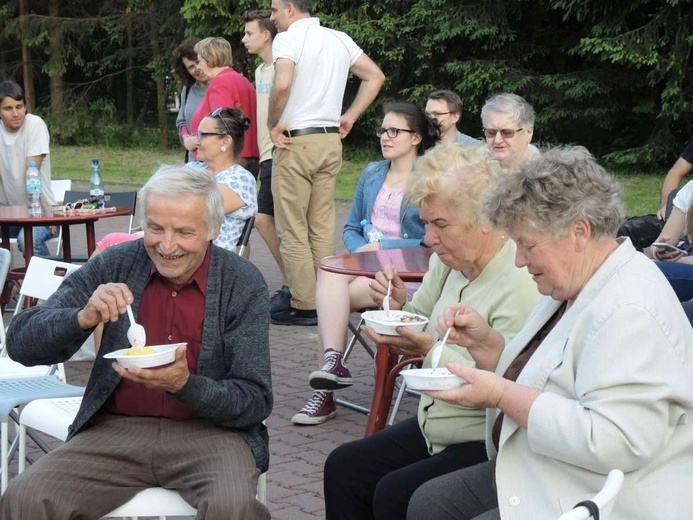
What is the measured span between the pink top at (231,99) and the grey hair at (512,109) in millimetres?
2053

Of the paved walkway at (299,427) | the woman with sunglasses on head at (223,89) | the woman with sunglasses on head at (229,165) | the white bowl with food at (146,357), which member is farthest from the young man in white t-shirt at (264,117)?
the white bowl with food at (146,357)

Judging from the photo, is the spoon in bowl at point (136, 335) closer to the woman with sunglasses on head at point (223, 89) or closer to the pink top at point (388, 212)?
the pink top at point (388, 212)

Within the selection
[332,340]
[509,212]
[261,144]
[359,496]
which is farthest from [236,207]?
[509,212]

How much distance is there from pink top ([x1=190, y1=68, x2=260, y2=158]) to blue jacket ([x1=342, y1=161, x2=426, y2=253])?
173 centimetres

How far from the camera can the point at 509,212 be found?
2.43m

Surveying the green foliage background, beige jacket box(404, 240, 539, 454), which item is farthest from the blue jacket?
the green foliage background

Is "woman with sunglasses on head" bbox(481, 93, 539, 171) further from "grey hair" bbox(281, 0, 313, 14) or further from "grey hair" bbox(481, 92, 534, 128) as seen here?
"grey hair" bbox(281, 0, 313, 14)

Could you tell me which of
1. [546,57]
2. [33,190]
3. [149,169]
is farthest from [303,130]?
[546,57]

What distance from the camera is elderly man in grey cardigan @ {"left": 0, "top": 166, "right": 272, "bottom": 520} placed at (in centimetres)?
288

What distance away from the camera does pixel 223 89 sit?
24.3 feet

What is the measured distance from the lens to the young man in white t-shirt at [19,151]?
26.3ft

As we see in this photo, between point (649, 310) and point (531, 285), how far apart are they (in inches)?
34.5

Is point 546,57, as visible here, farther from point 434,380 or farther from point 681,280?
point 434,380

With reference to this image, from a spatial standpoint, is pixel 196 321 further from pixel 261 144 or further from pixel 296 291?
pixel 261 144
